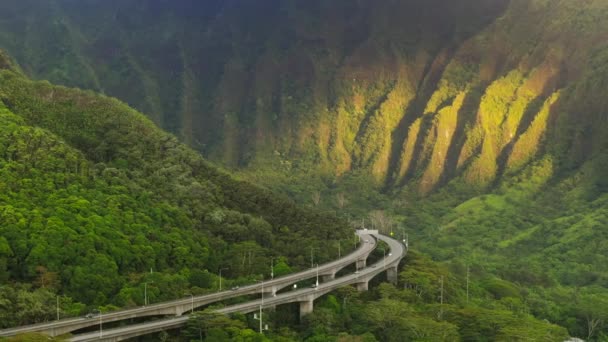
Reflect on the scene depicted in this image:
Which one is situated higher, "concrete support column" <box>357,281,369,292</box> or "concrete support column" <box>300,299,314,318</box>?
"concrete support column" <box>357,281,369,292</box>

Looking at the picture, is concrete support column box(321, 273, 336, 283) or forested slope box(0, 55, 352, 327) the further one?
concrete support column box(321, 273, 336, 283)

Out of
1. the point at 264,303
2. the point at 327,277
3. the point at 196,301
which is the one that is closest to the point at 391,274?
the point at 327,277

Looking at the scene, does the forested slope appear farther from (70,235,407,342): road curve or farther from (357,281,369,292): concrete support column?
(357,281,369,292): concrete support column

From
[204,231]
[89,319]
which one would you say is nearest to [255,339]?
[89,319]

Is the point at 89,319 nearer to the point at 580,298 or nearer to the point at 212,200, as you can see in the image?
the point at 212,200

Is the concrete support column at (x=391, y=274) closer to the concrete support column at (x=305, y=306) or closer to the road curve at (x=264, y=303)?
the road curve at (x=264, y=303)

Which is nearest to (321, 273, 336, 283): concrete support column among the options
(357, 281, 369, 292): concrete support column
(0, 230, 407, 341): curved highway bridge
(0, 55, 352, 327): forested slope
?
(0, 230, 407, 341): curved highway bridge
